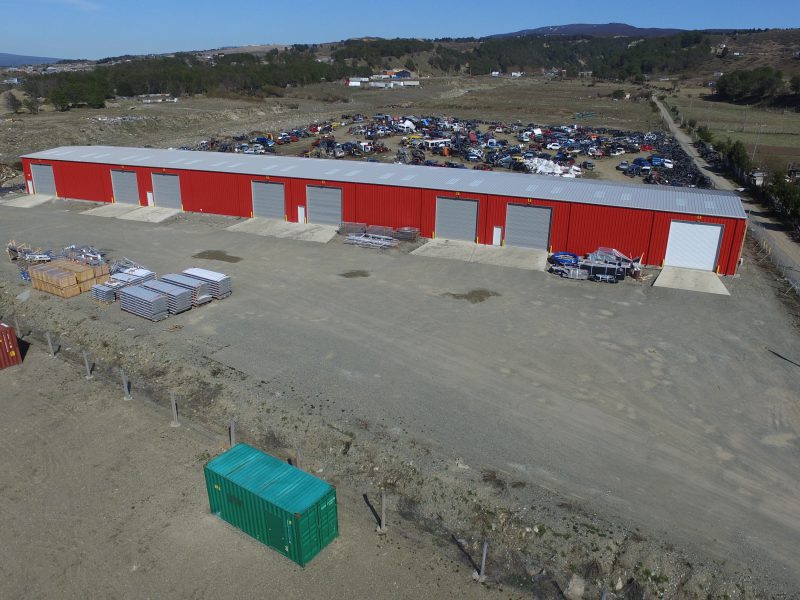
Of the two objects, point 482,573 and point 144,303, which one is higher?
point 144,303

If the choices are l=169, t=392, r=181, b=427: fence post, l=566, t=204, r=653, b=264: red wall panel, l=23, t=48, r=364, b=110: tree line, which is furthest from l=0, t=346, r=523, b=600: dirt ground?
l=23, t=48, r=364, b=110: tree line

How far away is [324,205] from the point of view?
38.3 meters

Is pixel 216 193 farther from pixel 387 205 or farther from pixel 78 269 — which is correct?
pixel 78 269

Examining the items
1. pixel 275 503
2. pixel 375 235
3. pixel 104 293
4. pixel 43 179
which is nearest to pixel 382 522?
pixel 275 503

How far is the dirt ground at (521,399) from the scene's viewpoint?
1307 centimetres

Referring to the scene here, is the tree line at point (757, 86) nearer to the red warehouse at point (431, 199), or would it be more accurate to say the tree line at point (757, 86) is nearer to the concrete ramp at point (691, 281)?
the red warehouse at point (431, 199)

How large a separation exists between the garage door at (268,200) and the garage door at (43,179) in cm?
1961

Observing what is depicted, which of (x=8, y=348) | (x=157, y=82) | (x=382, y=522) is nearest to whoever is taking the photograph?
(x=382, y=522)

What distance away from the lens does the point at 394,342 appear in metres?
22.3

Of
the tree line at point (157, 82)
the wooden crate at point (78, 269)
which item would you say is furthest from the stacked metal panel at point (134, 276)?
the tree line at point (157, 82)

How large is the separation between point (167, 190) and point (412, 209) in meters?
19.4

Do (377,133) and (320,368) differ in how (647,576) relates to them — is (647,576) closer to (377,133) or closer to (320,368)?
(320,368)

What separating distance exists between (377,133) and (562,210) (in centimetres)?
5294

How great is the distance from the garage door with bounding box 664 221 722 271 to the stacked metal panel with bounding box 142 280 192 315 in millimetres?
24779
